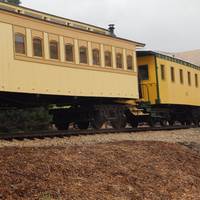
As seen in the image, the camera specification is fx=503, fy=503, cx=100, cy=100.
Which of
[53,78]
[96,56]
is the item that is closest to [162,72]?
[96,56]

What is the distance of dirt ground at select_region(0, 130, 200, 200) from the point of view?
21.6 ft

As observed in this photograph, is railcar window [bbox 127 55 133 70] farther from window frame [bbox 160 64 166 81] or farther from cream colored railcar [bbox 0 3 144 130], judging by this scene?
window frame [bbox 160 64 166 81]

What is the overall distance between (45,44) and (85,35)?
222 cm

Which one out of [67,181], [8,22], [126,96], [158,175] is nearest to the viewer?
[67,181]

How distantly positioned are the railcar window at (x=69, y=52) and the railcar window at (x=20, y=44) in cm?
215

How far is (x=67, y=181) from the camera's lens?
23.0 ft

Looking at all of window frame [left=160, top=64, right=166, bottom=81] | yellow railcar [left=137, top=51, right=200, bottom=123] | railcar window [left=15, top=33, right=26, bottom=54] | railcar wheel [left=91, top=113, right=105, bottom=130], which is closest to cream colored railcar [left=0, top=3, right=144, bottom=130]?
railcar window [left=15, top=33, right=26, bottom=54]

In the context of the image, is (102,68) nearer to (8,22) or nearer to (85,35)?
(85,35)

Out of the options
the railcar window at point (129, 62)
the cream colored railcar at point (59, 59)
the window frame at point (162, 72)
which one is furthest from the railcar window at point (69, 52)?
the window frame at point (162, 72)

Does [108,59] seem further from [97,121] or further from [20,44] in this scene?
[20,44]

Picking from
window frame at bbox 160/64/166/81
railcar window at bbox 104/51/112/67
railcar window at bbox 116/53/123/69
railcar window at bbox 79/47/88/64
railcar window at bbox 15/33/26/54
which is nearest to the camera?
railcar window at bbox 15/33/26/54

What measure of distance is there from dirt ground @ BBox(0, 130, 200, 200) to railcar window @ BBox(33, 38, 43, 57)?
19.5 feet

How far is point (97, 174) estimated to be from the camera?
769 centimetres

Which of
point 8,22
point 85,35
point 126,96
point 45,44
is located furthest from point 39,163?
point 126,96
